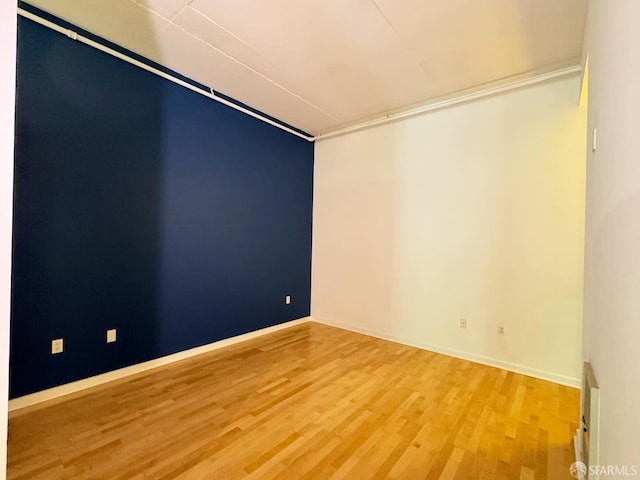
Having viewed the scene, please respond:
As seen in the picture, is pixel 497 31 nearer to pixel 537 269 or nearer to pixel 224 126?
pixel 537 269

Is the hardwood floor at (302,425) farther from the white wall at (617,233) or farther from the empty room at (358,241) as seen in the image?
the white wall at (617,233)

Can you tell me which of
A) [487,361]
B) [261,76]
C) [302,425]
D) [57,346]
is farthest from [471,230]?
[57,346]

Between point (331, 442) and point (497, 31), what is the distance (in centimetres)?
318

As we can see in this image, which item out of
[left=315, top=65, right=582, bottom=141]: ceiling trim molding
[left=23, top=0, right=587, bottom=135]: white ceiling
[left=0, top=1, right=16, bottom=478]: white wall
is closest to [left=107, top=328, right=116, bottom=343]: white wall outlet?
[left=0, top=1, right=16, bottom=478]: white wall

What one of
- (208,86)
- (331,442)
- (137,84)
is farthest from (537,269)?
(137,84)

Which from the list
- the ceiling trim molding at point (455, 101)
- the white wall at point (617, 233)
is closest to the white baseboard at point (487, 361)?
the white wall at point (617, 233)

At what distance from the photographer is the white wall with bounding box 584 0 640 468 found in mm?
766

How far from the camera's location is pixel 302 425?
6.41ft

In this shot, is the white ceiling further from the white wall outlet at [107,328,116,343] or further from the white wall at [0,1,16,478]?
the white wall outlet at [107,328,116,343]

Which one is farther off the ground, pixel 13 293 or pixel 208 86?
pixel 208 86

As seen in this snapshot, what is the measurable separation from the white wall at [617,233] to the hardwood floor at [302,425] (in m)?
0.92

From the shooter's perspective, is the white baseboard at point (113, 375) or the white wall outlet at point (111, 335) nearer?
the white baseboard at point (113, 375)

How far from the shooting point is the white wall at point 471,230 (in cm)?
268

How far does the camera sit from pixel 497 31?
87.8 inches
